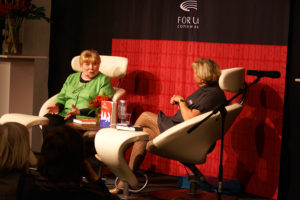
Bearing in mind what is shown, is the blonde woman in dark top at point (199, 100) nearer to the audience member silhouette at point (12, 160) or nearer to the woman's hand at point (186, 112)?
the woman's hand at point (186, 112)

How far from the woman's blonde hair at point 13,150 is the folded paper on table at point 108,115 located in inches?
74.6

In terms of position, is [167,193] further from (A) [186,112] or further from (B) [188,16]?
(B) [188,16]

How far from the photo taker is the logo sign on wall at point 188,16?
506cm

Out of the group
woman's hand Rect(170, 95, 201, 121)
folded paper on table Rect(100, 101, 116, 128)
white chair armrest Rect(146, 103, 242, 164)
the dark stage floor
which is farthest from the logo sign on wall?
the dark stage floor

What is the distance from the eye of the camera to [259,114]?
15.3 feet

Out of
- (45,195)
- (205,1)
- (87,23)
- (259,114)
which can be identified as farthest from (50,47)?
(45,195)

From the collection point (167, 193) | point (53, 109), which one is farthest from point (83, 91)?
point (167, 193)

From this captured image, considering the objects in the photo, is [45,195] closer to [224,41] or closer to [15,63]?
[224,41]

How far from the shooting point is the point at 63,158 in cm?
218

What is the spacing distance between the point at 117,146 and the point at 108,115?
0.44 metres

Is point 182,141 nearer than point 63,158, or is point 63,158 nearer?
point 63,158

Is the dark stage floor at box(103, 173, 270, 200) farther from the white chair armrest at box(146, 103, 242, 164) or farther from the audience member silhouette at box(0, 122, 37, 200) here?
the audience member silhouette at box(0, 122, 37, 200)

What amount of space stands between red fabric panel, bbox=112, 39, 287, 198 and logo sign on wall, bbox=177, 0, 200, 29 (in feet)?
0.60

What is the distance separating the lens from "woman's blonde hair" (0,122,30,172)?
233 cm
